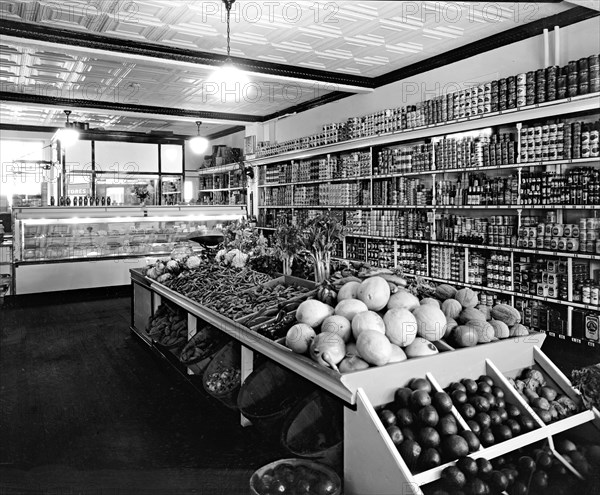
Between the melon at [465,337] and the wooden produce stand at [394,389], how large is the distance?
5cm

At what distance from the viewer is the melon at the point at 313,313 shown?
286 centimetres

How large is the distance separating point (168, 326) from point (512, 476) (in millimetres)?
3481

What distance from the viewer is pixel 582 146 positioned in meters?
4.97

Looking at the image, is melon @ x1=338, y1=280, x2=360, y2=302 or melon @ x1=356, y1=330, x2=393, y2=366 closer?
melon @ x1=356, y1=330, x2=393, y2=366

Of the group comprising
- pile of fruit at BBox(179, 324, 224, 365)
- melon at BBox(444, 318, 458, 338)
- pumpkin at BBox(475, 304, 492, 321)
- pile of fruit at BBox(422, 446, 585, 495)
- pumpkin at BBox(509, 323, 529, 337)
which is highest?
pumpkin at BBox(475, 304, 492, 321)

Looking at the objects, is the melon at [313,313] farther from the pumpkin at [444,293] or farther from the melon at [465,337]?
the pumpkin at [444,293]

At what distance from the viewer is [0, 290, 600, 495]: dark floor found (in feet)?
9.45

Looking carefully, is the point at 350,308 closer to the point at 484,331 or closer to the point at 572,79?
the point at 484,331

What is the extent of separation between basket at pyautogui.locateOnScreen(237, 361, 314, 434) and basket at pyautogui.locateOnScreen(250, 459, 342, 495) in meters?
0.50

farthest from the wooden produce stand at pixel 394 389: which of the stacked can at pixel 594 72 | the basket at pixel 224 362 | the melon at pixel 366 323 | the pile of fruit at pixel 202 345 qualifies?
the stacked can at pixel 594 72

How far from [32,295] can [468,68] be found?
7389mm

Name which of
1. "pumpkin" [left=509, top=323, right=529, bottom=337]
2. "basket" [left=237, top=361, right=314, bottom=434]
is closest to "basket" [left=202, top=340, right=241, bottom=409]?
"basket" [left=237, top=361, right=314, bottom=434]

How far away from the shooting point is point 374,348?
2436 mm

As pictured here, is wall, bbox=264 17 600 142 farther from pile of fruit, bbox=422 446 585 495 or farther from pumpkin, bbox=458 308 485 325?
pile of fruit, bbox=422 446 585 495
